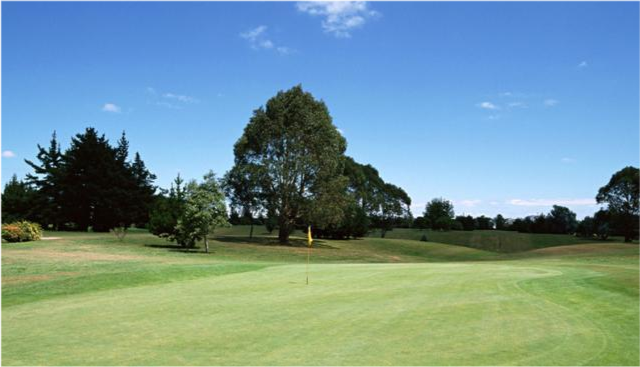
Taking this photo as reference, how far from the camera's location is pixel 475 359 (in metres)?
7.82

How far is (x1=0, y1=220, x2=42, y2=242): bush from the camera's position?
4694 cm

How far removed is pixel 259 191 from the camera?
6328cm

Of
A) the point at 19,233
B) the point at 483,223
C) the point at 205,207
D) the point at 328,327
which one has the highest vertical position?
the point at 483,223

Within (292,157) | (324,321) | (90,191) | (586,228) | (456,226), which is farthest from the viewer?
(456,226)

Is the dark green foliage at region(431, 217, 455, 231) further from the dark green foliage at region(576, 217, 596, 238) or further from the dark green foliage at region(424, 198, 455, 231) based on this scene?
the dark green foliage at region(576, 217, 596, 238)

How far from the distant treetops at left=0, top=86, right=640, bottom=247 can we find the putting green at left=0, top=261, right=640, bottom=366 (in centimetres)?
3065

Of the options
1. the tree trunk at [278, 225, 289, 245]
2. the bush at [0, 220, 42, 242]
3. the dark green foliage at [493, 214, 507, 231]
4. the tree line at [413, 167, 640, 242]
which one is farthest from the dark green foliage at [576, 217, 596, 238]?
the bush at [0, 220, 42, 242]

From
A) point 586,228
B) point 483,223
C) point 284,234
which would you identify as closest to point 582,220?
point 586,228

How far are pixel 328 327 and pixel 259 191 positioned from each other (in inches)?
2115

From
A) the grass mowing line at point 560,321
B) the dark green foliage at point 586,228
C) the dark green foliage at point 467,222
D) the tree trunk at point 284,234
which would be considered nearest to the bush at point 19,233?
the tree trunk at point 284,234

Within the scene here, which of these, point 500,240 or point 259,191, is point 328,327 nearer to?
point 259,191

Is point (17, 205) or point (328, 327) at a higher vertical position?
point (17, 205)

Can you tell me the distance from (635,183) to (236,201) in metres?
73.8

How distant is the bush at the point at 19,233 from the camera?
4694cm
